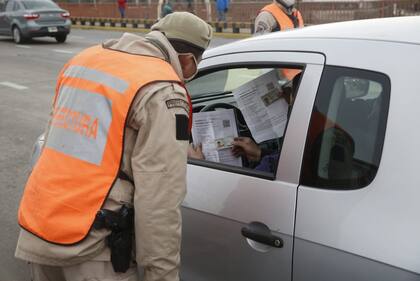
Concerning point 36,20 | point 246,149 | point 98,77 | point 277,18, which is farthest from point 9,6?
point 98,77

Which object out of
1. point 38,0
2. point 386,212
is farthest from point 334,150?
point 38,0

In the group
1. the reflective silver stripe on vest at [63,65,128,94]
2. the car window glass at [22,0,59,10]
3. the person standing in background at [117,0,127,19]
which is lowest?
the person standing in background at [117,0,127,19]

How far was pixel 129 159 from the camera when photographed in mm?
1819

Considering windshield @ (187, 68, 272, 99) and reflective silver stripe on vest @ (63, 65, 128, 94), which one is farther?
windshield @ (187, 68, 272, 99)

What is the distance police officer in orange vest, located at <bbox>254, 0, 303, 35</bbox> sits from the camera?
5.21 m

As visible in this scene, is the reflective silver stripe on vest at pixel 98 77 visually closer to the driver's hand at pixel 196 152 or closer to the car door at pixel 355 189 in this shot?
the car door at pixel 355 189

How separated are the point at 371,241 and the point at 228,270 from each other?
723mm

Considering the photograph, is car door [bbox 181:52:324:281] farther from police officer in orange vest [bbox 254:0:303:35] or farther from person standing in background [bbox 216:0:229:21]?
person standing in background [bbox 216:0:229:21]

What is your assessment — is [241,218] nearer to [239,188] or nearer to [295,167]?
[239,188]

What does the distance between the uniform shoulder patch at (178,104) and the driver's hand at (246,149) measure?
819mm

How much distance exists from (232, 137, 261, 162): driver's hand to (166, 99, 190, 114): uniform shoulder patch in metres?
0.82

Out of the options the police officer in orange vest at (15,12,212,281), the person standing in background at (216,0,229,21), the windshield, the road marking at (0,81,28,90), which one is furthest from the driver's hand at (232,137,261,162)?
the person standing in background at (216,0,229,21)

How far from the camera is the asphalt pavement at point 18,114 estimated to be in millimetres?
4039

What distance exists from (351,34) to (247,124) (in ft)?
2.59
